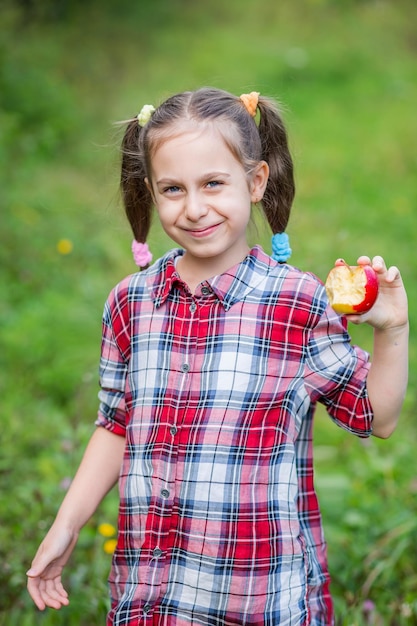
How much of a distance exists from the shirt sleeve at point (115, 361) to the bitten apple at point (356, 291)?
48cm

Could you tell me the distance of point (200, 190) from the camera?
5.35 feet

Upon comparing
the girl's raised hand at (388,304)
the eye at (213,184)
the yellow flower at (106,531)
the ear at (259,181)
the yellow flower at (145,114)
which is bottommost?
the yellow flower at (106,531)

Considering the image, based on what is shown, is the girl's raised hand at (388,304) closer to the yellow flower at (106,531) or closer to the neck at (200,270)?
the neck at (200,270)

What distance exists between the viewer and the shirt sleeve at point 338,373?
1649 mm


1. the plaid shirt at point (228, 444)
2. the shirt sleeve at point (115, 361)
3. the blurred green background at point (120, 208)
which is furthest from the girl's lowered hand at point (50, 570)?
the blurred green background at point (120, 208)

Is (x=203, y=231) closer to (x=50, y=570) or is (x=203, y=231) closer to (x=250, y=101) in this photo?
(x=250, y=101)

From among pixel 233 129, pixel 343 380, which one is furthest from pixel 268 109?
pixel 343 380

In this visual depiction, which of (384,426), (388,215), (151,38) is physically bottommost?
(384,426)

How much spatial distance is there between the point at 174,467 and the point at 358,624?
780mm

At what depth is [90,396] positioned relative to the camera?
140 inches

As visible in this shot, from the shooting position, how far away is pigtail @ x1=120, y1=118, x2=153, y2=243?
188cm

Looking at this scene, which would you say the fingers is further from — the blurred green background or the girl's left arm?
the girl's left arm

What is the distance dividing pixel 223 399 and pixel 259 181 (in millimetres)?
451

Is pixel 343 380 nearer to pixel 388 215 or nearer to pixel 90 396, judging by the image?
pixel 90 396
